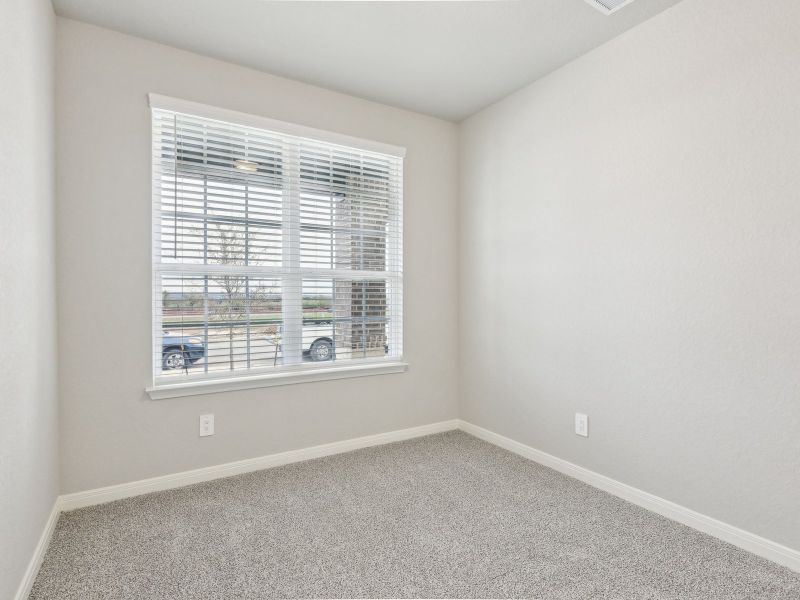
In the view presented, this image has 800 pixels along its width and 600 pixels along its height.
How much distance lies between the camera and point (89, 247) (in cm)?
225

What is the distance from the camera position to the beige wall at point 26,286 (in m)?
1.39

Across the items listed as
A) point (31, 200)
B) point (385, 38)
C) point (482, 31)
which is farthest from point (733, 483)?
point (31, 200)

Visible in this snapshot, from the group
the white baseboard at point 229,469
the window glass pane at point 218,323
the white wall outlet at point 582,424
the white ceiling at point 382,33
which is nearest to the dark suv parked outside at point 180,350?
the window glass pane at point 218,323

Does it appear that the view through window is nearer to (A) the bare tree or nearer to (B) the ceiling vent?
(A) the bare tree

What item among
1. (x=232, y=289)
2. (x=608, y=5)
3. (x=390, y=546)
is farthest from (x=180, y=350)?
(x=608, y=5)

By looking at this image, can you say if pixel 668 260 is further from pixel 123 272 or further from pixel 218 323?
pixel 123 272

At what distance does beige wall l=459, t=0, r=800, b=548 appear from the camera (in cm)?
178

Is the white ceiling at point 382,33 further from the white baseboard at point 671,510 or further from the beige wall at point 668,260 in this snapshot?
the white baseboard at point 671,510

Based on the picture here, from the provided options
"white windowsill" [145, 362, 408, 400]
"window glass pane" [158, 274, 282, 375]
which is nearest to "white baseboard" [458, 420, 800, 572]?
"white windowsill" [145, 362, 408, 400]

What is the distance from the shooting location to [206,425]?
2555 mm

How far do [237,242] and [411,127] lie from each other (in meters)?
1.57

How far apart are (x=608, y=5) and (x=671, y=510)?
2403 mm

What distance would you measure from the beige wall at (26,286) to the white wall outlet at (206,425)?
2.19 ft

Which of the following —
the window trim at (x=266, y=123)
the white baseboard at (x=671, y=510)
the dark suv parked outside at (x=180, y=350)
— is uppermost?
the window trim at (x=266, y=123)
